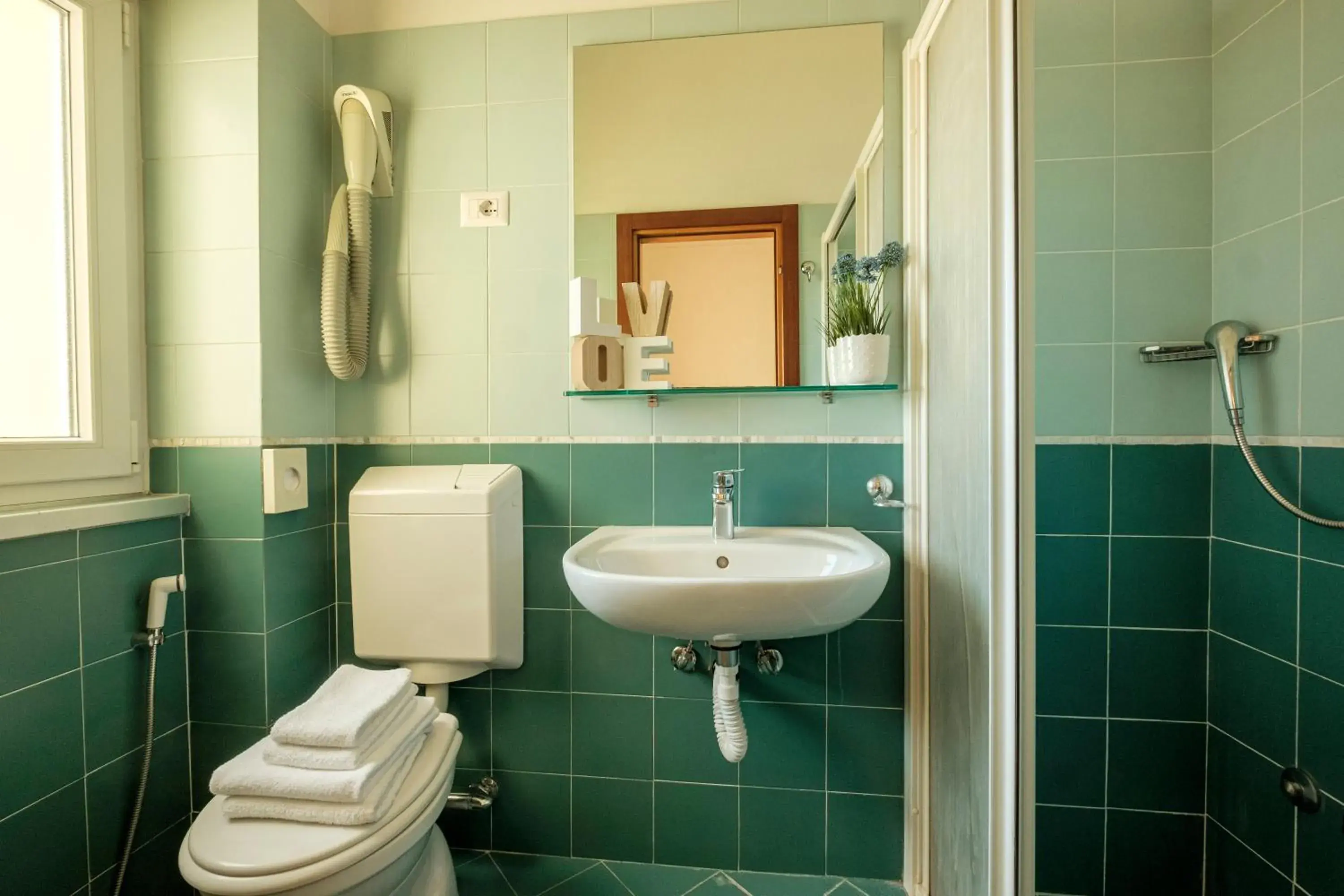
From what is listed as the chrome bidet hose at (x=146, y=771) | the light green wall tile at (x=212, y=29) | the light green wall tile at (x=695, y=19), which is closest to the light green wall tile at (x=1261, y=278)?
the light green wall tile at (x=695, y=19)

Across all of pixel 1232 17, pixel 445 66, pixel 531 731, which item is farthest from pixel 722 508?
pixel 445 66

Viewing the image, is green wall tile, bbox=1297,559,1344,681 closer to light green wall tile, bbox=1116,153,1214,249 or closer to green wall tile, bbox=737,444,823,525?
light green wall tile, bbox=1116,153,1214,249

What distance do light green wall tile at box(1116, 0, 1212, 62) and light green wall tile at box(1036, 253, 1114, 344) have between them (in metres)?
0.31

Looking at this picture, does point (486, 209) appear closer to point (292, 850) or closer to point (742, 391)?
point (742, 391)

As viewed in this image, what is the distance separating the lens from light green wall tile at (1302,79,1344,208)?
827 millimetres

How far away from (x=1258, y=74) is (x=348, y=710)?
1.72 metres

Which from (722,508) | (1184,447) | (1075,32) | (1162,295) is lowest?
(722,508)

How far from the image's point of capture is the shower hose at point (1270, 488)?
85 cm

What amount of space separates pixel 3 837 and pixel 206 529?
0.57 m

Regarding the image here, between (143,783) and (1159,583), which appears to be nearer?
(1159,583)

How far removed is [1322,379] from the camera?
84 cm

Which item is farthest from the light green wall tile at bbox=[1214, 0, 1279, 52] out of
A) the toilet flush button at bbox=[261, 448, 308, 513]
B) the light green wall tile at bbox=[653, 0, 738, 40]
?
the toilet flush button at bbox=[261, 448, 308, 513]

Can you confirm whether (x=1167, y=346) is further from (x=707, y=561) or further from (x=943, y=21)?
(x=707, y=561)

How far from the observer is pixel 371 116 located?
142 cm
